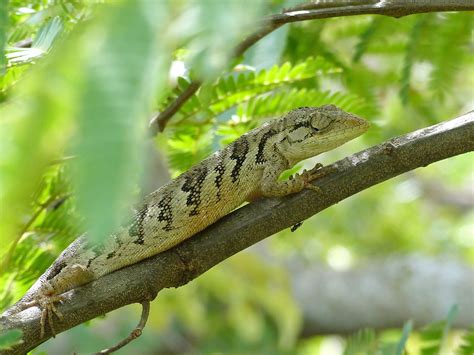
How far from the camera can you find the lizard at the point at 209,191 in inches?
158

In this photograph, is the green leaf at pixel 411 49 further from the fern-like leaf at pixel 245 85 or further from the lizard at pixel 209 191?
the fern-like leaf at pixel 245 85

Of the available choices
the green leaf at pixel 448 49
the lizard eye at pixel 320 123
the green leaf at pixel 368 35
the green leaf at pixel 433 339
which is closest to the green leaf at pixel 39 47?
the lizard eye at pixel 320 123

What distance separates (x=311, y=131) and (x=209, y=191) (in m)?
0.86

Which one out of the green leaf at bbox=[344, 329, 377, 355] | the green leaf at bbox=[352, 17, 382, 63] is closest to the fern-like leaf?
the green leaf at bbox=[352, 17, 382, 63]

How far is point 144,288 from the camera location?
344 cm

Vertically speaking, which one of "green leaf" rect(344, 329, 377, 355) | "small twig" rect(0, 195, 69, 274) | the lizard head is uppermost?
"small twig" rect(0, 195, 69, 274)

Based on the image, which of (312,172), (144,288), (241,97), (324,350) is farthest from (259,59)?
(324,350)

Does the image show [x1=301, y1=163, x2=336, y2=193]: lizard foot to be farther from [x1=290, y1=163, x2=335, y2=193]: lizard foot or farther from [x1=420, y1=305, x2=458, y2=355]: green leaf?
[x1=420, y1=305, x2=458, y2=355]: green leaf

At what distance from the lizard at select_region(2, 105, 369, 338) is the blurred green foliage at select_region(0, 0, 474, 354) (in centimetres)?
11

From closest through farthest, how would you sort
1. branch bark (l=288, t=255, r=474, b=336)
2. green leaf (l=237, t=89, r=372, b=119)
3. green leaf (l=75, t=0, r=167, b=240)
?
green leaf (l=75, t=0, r=167, b=240) < green leaf (l=237, t=89, r=372, b=119) < branch bark (l=288, t=255, r=474, b=336)

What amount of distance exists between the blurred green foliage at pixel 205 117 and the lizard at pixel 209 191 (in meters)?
0.11

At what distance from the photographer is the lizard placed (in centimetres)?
401

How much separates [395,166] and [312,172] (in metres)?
0.60

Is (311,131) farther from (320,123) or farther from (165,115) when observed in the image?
(165,115)
